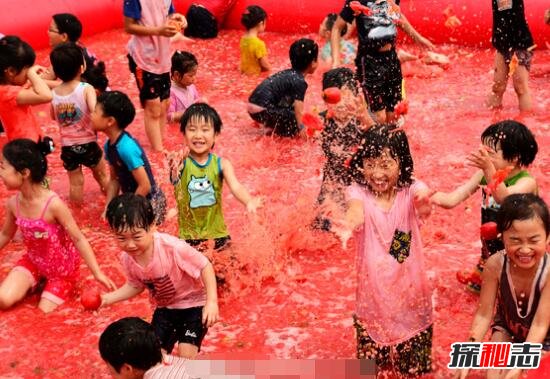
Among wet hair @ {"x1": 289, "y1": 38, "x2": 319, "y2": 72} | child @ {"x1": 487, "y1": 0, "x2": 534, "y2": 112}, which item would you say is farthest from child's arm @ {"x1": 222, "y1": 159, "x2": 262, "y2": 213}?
child @ {"x1": 487, "y1": 0, "x2": 534, "y2": 112}

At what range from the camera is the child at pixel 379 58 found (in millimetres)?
6320

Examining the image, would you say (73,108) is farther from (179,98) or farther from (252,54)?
(252,54)

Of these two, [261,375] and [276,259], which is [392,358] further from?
[276,259]

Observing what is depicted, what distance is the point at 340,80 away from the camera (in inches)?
216

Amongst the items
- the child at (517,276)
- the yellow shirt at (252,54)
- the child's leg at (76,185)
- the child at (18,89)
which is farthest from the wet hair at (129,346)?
the yellow shirt at (252,54)

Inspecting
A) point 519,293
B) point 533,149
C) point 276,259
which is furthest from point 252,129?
point 519,293

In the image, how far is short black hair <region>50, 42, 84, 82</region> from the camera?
5.71 metres

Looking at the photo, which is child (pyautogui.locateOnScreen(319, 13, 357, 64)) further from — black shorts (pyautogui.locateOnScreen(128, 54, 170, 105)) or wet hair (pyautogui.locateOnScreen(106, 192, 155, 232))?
wet hair (pyautogui.locateOnScreen(106, 192, 155, 232))

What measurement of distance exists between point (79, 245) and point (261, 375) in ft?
6.33

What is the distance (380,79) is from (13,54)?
275 centimetres

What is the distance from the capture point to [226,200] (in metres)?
6.23

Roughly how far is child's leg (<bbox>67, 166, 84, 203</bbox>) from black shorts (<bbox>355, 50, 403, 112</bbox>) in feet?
7.58

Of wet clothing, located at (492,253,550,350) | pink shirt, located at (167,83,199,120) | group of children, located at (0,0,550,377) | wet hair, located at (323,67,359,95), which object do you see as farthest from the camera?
pink shirt, located at (167,83,199,120)

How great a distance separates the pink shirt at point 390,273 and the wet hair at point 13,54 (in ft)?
9.43
